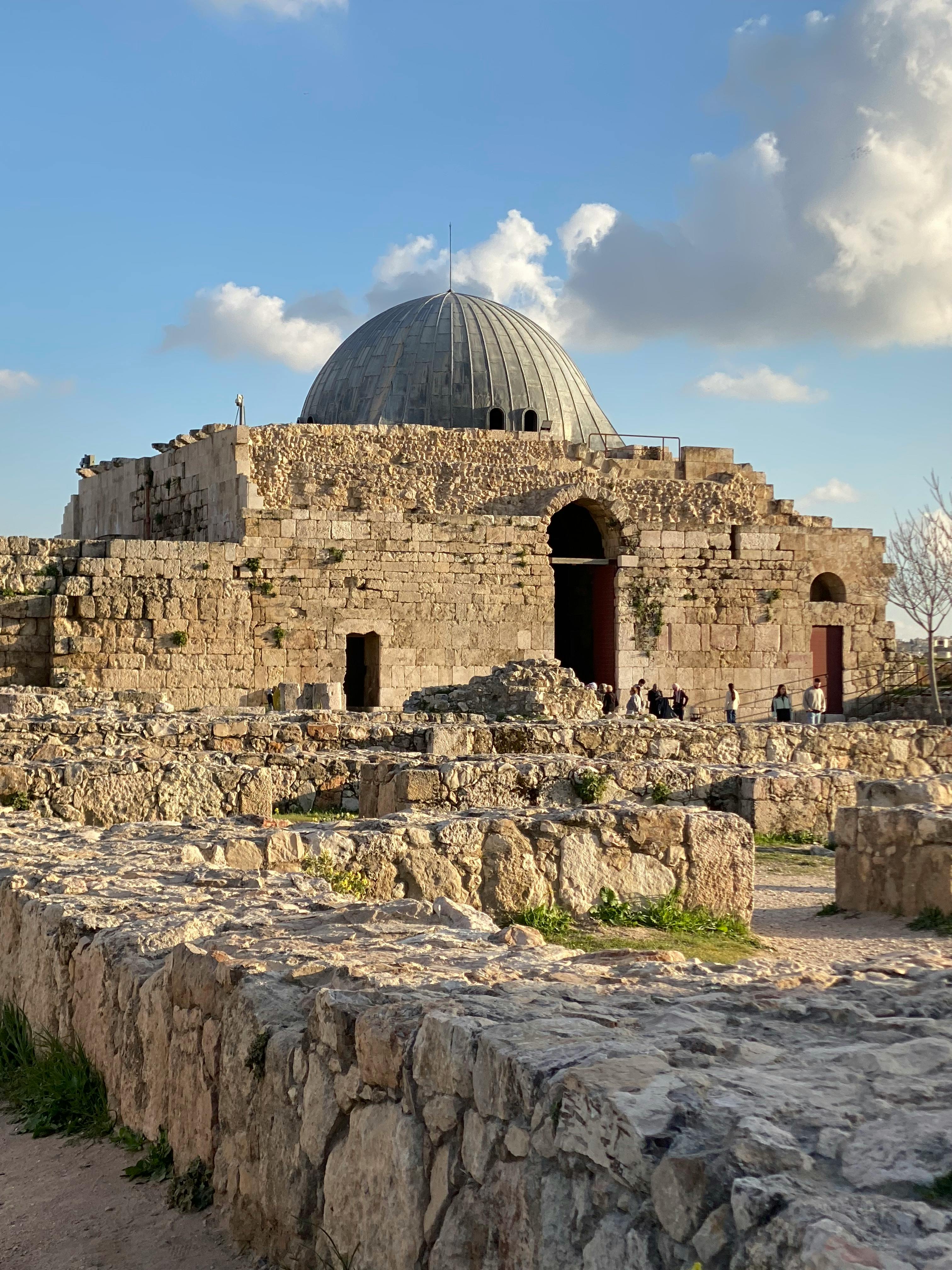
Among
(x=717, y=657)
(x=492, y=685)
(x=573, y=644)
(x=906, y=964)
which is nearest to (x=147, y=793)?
(x=906, y=964)

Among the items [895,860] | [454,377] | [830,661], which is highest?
[454,377]

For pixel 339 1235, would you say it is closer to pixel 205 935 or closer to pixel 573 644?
pixel 205 935

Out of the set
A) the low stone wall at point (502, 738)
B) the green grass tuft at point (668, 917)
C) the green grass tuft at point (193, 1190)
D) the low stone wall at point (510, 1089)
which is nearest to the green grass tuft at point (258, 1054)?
the low stone wall at point (510, 1089)

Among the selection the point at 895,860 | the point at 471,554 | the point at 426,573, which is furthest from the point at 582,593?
the point at 895,860

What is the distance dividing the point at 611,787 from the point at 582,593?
58.1ft

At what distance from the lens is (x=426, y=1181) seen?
Answer: 260 centimetres

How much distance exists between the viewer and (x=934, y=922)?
673 centimetres

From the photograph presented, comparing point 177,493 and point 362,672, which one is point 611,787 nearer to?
point 362,672

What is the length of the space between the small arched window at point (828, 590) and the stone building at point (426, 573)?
7cm

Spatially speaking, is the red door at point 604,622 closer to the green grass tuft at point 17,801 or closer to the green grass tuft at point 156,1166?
the green grass tuft at point 17,801

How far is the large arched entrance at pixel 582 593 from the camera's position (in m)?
23.7

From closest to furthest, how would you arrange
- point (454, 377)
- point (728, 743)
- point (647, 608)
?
point (728, 743), point (647, 608), point (454, 377)

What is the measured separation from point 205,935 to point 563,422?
27497 mm

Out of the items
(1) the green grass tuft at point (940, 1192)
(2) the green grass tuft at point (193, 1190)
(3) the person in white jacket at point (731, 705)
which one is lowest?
(2) the green grass tuft at point (193, 1190)
